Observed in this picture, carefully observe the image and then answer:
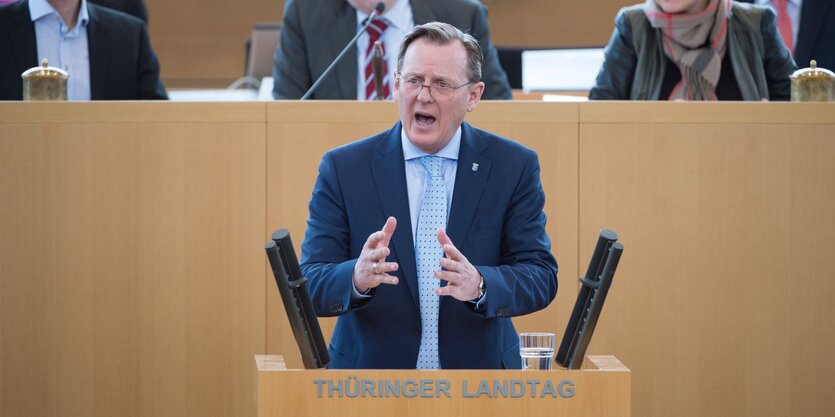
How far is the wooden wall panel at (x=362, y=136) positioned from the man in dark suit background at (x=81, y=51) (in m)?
0.82

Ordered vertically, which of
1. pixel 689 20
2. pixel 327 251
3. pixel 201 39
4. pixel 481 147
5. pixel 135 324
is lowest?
pixel 135 324

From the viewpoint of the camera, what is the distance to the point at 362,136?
358cm

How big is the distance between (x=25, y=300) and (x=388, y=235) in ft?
5.72

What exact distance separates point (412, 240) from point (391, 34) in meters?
1.73

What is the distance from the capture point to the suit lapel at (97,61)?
4094 mm

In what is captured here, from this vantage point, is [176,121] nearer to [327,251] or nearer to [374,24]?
[374,24]

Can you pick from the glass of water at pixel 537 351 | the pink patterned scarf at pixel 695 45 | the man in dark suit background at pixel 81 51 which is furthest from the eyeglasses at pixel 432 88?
the man in dark suit background at pixel 81 51

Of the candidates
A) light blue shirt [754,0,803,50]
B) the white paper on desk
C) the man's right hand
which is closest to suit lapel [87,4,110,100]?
the white paper on desk

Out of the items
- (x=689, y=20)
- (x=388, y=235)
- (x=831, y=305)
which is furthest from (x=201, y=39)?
(x=388, y=235)

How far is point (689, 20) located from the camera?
13.0 ft

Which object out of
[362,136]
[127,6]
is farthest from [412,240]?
[127,6]

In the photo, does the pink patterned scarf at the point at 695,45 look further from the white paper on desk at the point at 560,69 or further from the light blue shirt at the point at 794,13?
the white paper on desk at the point at 560,69

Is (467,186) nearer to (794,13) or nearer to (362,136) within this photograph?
(362,136)

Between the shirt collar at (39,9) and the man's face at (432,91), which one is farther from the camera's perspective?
the shirt collar at (39,9)
